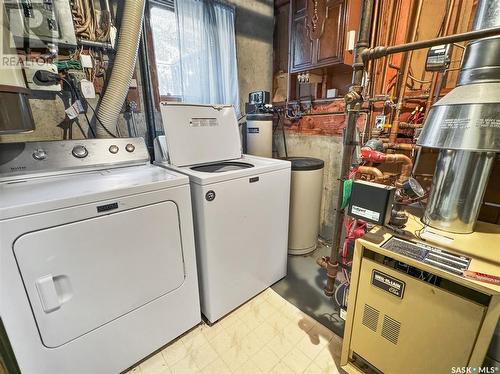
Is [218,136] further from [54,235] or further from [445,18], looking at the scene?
[445,18]

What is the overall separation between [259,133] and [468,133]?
1.60 m

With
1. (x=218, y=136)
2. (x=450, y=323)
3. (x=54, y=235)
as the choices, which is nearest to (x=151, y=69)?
(x=218, y=136)

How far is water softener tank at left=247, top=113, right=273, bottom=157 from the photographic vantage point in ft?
7.38

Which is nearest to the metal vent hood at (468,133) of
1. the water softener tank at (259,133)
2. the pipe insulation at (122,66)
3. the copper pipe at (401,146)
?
the copper pipe at (401,146)

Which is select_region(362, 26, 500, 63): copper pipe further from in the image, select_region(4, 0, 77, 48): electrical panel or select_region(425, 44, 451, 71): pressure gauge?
select_region(4, 0, 77, 48): electrical panel

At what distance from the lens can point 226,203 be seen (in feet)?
4.63

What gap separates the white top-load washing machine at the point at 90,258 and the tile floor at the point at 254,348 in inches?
4.1

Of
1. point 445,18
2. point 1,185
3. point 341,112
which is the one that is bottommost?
point 1,185

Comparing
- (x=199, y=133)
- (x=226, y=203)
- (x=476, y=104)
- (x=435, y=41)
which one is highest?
(x=435, y=41)

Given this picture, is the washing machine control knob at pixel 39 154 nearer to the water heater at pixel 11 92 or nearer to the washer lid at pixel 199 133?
the water heater at pixel 11 92

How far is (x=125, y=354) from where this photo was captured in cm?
126

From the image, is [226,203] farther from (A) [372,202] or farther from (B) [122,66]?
(B) [122,66]

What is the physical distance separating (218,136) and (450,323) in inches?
66.3

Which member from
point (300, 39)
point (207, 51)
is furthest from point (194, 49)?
point (300, 39)
